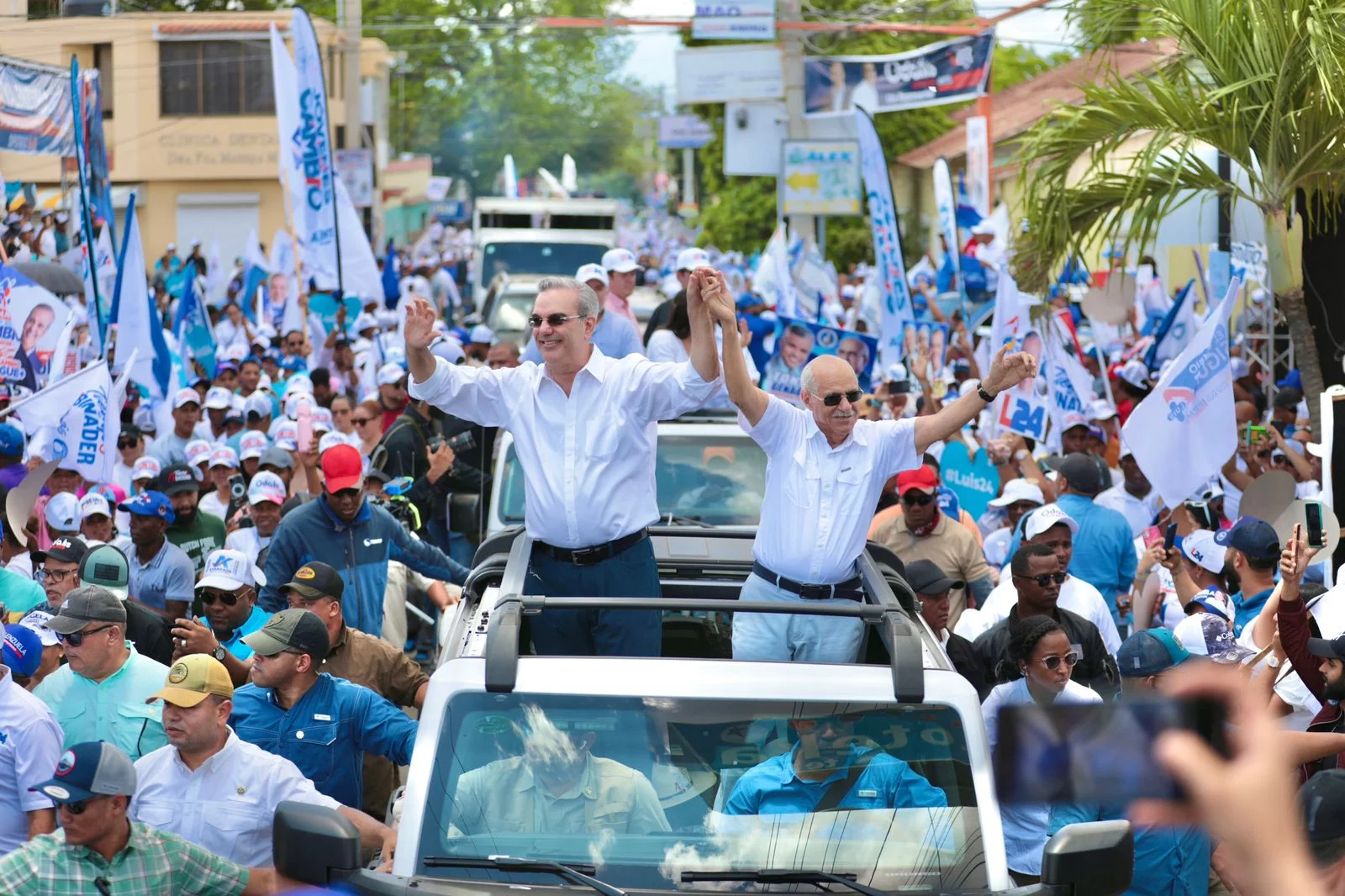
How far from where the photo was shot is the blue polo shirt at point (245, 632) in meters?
7.23

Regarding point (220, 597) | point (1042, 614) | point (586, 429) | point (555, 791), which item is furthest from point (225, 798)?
point (1042, 614)

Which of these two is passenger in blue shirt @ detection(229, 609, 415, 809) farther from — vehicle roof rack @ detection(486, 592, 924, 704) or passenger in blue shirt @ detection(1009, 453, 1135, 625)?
passenger in blue shirt @ detection(1009, 453, 1135, 625)

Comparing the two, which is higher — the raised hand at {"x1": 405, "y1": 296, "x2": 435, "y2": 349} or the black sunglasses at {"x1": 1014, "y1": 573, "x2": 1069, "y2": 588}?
the raised hand at {"x1": 405, "y1": 296, "x2": 435, "y2": 349}

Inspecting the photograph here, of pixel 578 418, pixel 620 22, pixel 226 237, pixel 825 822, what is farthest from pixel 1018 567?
pixel 226 237

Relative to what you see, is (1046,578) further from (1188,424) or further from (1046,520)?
(1188,424)

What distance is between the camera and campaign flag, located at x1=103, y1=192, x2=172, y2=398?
13.7 metres

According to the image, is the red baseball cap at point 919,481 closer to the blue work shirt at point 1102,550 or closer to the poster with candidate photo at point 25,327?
the blue work shirt at point 1102,550

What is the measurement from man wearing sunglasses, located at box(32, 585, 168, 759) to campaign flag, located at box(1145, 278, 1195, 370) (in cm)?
1113

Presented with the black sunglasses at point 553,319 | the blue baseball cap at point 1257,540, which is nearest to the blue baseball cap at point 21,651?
the black sunglasses at point 553,319

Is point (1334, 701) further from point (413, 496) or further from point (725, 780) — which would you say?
point (413, 496)

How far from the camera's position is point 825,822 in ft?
14.4

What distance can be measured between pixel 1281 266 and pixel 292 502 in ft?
18.3

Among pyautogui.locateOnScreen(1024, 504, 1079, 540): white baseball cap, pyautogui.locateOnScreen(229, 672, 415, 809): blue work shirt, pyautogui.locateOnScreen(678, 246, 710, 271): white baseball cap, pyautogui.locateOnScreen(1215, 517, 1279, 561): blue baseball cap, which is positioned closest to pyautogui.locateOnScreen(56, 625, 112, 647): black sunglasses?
pyautogui.locateOnScreen(229, 672, 415, 809): blue work shirt

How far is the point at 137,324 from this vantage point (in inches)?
542
